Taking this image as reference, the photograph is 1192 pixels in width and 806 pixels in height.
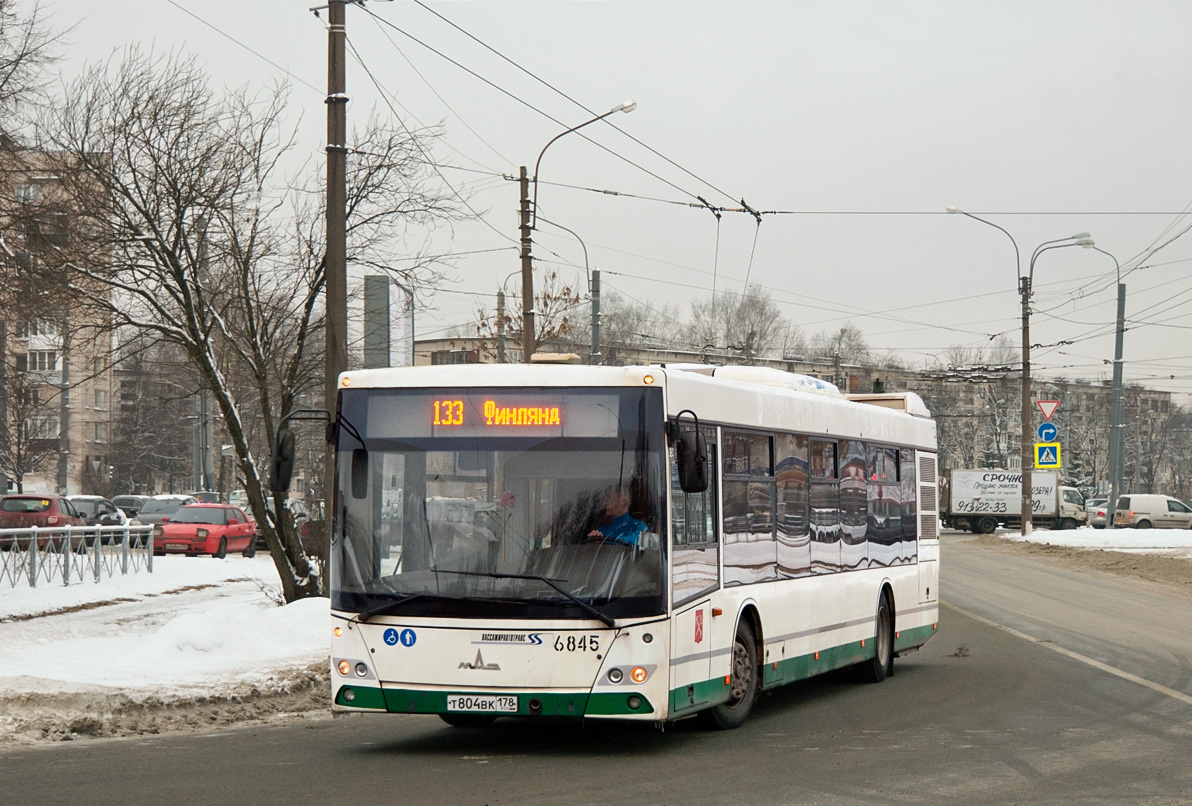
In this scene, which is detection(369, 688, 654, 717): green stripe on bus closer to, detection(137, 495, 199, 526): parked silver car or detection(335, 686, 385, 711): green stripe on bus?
detection(335, 686, 385, 711): green stripe on bus

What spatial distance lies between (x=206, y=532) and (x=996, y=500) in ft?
122

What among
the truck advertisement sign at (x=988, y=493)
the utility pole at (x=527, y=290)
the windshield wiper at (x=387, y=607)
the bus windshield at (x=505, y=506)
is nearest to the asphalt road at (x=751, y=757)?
the windshield wiper at (x=387, y=607)

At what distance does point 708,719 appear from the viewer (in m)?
10.7

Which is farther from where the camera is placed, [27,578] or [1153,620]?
[27,578]

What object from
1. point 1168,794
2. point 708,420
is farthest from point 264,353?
point 1168,794

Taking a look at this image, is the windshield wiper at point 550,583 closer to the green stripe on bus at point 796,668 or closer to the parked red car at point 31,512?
the green stripe on bus at point 796,668

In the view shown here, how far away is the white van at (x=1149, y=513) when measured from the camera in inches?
2411

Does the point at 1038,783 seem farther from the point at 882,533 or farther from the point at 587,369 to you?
the point at 882,533

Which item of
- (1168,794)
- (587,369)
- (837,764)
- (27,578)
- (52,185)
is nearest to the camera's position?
(1168,794)

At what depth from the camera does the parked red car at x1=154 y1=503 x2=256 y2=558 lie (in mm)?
38031

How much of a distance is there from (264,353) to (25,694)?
32.3 ft

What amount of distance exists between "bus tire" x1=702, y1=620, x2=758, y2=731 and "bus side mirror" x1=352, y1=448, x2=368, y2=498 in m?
2.82

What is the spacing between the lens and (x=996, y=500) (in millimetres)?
64188

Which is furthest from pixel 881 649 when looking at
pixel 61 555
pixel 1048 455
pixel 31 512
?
pixel 1048 455
